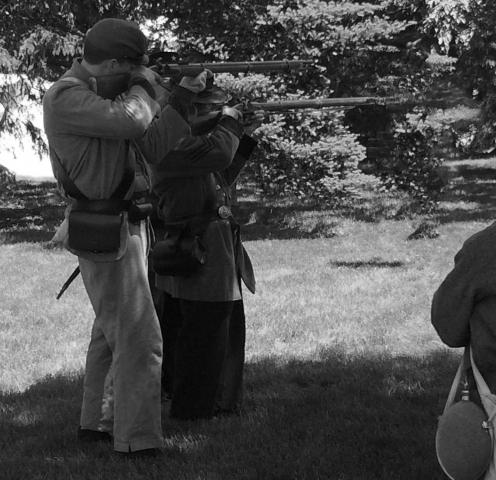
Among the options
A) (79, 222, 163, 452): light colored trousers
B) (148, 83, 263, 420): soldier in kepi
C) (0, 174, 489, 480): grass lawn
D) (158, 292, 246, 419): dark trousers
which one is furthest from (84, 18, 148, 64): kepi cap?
(0, 174, 489, 480): grass lawn

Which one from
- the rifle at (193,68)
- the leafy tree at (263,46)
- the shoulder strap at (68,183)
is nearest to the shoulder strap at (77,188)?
the shoulder strap at (68,183)

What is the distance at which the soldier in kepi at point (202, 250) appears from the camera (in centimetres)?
518

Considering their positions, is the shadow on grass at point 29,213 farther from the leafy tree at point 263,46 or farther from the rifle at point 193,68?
the rifle at point 193,68

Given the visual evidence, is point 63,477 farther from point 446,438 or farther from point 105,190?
point 446,438

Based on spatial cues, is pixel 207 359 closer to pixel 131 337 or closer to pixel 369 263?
pixel 131 337

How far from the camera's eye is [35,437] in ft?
17.5

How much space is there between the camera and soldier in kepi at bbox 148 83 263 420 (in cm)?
518

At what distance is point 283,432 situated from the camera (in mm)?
5281

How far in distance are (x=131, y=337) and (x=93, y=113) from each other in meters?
1.09

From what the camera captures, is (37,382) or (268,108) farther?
(37,382)

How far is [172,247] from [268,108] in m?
1.23

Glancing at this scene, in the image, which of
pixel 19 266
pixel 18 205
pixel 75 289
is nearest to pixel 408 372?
pixel 75 289

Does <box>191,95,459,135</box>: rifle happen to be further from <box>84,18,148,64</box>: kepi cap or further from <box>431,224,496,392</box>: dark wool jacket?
<box>431,224,496,392</box>: dark wool jacket

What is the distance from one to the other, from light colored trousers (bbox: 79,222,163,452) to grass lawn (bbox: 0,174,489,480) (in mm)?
172
